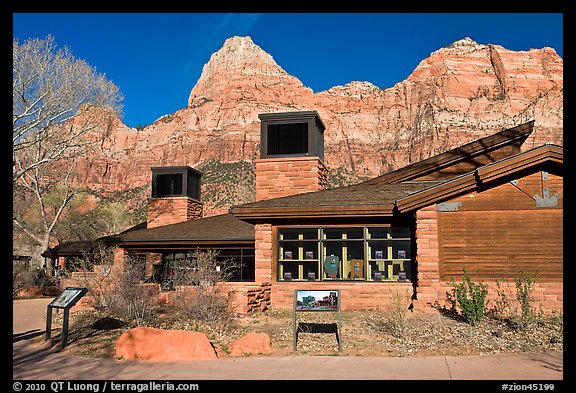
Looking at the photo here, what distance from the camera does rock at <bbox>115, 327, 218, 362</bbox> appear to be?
834cm

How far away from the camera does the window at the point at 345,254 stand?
1509 centimetres

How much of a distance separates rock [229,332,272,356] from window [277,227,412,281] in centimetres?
658

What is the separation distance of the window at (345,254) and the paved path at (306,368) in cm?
689

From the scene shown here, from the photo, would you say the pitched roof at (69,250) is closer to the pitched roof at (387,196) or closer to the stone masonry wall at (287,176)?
the stone masonry wall at (287,176)

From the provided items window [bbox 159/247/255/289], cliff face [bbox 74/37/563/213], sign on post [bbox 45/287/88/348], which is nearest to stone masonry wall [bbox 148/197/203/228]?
window [bbox 159/247/255/289]

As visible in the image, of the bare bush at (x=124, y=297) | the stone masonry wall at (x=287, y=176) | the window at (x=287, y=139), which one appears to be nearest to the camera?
the bare bush at (x=124, y=297)

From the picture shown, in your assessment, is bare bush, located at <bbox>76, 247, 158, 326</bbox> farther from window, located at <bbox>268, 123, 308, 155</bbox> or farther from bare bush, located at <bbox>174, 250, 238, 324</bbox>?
window, located at <bbox>268, 123, 308, 155</bbox>

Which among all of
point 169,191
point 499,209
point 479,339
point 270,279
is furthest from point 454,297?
point 169,191

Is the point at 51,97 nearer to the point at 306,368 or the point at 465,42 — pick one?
the point at 306,368

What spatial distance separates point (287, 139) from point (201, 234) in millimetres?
5384

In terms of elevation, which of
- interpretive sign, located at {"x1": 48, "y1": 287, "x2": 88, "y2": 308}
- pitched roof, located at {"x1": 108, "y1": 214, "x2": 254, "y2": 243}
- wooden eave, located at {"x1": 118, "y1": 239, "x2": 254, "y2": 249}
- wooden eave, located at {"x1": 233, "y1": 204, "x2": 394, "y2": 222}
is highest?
wooden eave, located at {"x1": 233, "y1": 204, "x2": 394, "y2": 222}

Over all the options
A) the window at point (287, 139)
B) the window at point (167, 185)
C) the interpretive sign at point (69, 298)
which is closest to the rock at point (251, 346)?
the interpretive sign at point (69, 298)

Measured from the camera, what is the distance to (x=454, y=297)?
12.7m

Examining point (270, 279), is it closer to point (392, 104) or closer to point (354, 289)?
point (354, 289)
